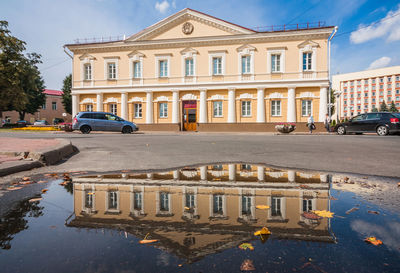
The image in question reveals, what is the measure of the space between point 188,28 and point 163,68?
15.7 feet

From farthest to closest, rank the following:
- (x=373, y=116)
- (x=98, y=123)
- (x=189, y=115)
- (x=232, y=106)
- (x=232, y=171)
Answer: (x=189, y=115) < (x=232, y=106) < (x=98, y=123) < (x=373, y=116) < (x=232, y=171)

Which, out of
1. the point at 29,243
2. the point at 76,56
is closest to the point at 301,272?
the point at 29,243

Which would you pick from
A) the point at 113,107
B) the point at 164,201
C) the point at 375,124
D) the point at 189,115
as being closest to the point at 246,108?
the point at 189,115

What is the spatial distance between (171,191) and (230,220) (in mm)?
1061

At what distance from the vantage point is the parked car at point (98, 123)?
20.3 m

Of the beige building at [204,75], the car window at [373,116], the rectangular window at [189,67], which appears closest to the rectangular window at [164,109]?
the beige building at [204,75]

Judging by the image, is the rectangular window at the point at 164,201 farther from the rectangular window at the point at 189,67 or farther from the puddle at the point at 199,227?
the rectangular window at the point at 189,67

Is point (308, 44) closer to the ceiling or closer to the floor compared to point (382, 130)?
closer to the ceiling

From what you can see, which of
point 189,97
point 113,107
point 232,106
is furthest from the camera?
point 113,107

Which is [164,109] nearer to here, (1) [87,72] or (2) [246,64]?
(2) [246,64]

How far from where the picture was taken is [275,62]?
79.9ft

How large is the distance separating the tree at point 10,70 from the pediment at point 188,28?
15.5 metres

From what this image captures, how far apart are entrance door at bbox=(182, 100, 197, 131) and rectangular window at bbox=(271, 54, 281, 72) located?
28.0ft

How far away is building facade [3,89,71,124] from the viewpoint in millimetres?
60938
